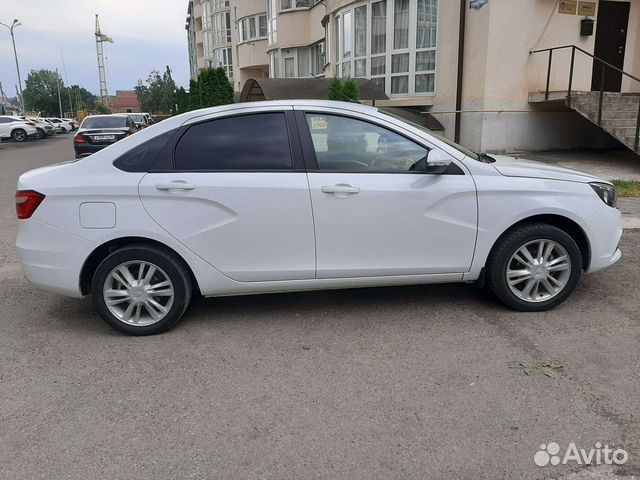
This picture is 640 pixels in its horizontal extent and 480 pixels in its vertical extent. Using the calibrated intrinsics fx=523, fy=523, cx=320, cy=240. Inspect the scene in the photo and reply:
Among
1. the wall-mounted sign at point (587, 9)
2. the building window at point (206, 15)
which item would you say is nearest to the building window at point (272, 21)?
the wall-mounted sign at point (587, 9)

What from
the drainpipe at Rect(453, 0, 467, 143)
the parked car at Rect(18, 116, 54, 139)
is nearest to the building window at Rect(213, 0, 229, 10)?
the parked car at Rect(18, 116, 54, 139)

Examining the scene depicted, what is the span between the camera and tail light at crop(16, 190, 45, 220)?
388 centimetres

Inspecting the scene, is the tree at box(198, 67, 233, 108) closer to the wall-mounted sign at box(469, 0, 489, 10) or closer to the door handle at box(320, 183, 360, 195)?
the wall-mounted sign at box(469, 0, 489, 10)

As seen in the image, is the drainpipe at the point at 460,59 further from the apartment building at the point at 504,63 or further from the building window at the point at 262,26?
the building window at the point at 262,26

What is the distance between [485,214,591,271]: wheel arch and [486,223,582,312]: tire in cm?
4

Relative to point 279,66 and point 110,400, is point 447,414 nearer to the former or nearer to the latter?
point 110,400

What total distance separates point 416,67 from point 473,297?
11094 mm

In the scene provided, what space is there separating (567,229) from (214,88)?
14.8 meters

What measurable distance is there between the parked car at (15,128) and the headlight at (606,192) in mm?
36150

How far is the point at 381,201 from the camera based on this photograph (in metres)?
3.95

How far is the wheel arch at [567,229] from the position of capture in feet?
13.8

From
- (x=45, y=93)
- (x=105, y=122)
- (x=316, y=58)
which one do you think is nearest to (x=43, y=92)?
(x=45, y=93)

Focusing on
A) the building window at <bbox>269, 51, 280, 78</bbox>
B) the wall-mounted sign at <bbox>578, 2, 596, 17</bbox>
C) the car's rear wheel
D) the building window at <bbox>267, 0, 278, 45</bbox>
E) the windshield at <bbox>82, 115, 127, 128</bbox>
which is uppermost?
A: the building window at <bbox>267, 0, 278, 45</bbox>

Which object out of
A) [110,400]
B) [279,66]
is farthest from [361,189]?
[279,66]
